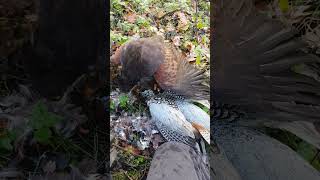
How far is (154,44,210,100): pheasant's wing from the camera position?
2537mm

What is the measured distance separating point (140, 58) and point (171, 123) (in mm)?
379

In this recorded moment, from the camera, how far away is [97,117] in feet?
8.23

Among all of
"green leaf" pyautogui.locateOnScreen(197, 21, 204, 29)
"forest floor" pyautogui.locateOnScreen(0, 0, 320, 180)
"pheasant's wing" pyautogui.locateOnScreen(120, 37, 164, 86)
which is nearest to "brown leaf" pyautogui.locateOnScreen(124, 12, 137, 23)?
"forest floor" pyautogui.locateOnScreen(0, 0, 320, 180)

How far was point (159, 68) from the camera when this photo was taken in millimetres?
2545

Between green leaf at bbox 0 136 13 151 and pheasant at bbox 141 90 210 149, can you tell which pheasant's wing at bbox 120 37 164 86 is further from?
green leaf at bbox 0 136 13 151

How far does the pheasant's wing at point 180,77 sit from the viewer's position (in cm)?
254

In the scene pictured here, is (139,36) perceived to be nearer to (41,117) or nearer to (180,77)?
(180,77)

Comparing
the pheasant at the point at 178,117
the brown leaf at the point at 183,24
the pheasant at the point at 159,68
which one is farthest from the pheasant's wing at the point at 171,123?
→ the brown leaf at the point at 183,24

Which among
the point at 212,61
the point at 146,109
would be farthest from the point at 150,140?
the point at 212,61

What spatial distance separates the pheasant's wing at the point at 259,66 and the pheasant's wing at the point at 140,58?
306 mm

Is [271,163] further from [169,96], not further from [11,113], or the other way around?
[11,113]

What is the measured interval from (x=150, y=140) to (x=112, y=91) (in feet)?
1.06

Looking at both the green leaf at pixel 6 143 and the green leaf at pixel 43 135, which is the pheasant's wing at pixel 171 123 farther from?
the green leaf at pixel 6 143

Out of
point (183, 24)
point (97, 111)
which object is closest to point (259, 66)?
point (183, 24)
